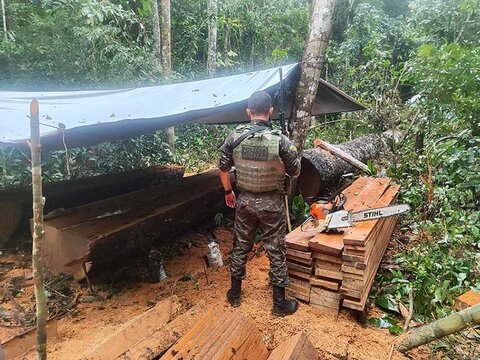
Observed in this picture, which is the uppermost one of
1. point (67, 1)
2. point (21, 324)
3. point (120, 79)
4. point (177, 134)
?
point (67, 1)

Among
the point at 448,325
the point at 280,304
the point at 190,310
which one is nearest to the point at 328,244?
the point at 280,304

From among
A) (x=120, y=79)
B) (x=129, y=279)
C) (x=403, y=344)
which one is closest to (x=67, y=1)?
(x=120, y=79)

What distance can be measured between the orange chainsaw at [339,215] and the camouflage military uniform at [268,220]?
1.47 feet

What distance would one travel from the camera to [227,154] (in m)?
2.75

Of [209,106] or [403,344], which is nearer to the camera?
[403,344]

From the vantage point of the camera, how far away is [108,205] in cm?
409

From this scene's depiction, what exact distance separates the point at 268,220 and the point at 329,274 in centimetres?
68

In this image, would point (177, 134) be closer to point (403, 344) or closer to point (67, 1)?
point (67, 1)

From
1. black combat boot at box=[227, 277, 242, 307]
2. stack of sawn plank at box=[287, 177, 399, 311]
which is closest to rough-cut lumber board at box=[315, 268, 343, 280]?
stack of sawn plank at box=[287, 177, 399, 311]

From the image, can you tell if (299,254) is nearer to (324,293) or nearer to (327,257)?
(327,257)

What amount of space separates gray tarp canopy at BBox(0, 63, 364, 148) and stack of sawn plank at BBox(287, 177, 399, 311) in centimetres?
149

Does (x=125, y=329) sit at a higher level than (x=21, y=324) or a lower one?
Answer: higher

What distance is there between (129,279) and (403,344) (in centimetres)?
269

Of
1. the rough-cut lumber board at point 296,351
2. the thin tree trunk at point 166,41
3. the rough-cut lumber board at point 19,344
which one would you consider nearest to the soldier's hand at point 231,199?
the rough-cut lumber board at point 296,351
